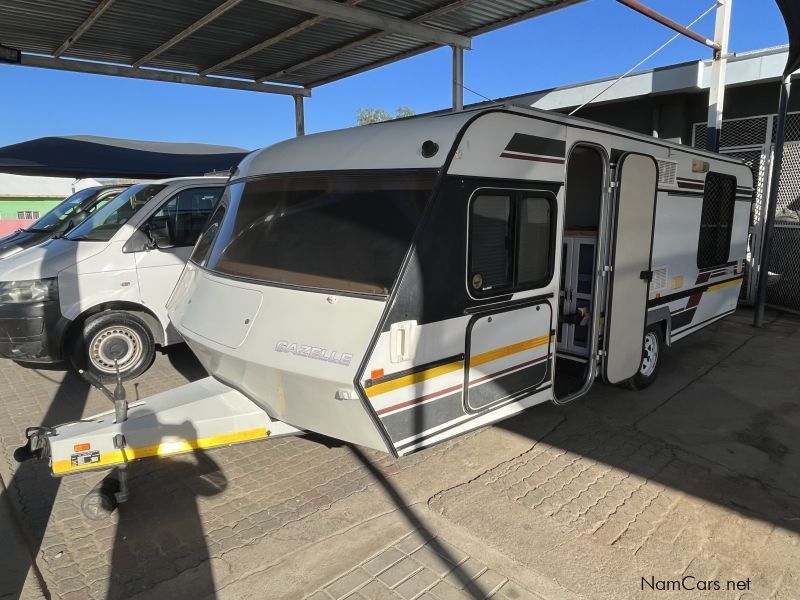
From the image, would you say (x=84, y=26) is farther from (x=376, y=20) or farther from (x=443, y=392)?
(x=443, y=392)

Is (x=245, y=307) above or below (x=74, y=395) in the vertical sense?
above

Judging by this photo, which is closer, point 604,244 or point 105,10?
point 604,244

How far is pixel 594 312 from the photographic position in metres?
4.52

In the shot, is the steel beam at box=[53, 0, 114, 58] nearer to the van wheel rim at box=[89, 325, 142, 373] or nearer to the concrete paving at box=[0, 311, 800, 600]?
the van wheel rim at box=[89, 325, 142, 373]

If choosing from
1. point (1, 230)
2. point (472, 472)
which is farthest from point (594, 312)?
point (1, 230)

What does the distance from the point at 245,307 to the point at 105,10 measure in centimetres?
689

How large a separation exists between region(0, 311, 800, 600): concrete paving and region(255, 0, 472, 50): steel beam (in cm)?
587

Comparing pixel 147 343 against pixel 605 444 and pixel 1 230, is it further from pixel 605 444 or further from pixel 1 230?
pixel 1 230

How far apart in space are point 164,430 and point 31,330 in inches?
120

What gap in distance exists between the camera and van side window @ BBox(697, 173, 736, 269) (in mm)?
6125

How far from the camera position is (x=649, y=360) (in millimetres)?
5578

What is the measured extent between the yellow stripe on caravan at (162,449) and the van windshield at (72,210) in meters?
4.86

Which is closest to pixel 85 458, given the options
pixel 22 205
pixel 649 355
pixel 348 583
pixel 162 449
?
pixel 162 449

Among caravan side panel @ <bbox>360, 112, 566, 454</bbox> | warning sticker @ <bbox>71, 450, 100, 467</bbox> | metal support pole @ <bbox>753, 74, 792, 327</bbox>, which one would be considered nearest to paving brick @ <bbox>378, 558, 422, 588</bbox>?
caravan side panel @ <bbox>360, 112, 566, 454</bbox>
